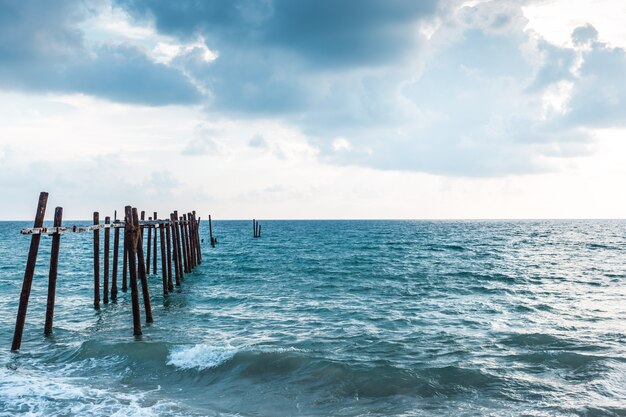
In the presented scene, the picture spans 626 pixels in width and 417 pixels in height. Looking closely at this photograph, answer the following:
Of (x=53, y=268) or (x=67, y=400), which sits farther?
(x=53, y=268)

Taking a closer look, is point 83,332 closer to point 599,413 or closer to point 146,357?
point 146,357

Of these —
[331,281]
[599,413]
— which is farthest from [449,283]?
[599,413]

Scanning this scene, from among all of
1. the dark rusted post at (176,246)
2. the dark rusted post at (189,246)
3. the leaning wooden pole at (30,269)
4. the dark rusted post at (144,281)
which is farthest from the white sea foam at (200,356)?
the dark rusted post at (189,246)

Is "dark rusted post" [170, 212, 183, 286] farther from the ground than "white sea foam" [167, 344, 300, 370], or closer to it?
farther from the ground

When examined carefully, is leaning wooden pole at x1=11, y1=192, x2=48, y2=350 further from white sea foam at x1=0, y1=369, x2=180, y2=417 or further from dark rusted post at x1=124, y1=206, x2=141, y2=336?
dark rusted post at x1=124, y1=206, x2=141, y2=336

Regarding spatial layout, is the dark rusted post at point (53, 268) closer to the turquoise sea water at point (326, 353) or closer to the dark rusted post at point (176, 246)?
the turquoise sea water at point (326, 353)

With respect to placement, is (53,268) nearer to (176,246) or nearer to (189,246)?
(176,246)

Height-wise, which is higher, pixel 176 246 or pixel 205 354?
pixel 176 246

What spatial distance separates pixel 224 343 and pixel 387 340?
15.5 ft

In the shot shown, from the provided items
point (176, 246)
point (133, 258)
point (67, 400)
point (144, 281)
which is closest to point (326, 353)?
point (67, 400)

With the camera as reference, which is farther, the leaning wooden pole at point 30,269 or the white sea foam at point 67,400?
the leaning wooden pole at point 30,269

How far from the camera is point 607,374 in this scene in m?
10.7

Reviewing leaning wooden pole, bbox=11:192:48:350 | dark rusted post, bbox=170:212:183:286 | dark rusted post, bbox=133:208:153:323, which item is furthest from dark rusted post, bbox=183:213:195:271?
leaning wooden pole, bbox=11:192:48:350

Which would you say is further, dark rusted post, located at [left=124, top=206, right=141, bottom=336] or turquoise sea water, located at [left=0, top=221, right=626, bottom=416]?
dark rusted post, located at [left=124, top=206, right=141, bottom=336]
